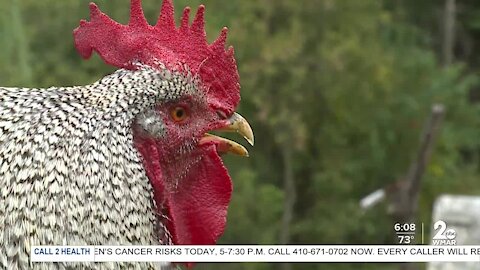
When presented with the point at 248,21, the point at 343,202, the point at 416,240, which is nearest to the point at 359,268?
the point at 416,240

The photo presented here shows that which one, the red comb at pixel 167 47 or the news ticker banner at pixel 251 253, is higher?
the red comb at pixel 167 47

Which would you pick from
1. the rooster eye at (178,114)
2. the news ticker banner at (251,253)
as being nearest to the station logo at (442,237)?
the news ticker banner at (251,253)

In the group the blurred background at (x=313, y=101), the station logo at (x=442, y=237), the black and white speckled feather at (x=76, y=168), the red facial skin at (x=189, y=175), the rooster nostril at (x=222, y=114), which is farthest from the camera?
the blurred background at (x=313, y=101)

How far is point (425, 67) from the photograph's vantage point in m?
3.81

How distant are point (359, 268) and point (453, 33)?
2610 mm

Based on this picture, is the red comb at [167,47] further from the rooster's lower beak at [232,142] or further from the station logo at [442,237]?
the station logo at [442,237]

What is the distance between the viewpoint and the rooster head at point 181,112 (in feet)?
3.94

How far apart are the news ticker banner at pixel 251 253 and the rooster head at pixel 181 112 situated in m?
0.03

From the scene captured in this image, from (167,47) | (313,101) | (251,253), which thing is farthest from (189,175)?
(313,101)

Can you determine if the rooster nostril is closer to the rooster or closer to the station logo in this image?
the rooster

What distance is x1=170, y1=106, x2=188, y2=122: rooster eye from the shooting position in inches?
48.3

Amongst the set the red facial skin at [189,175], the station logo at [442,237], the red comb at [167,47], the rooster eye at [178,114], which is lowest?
the station logo at [442,237]

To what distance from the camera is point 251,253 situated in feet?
5.42

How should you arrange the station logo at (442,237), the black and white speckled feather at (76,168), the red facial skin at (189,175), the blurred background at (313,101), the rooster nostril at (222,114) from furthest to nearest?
the blurred background at (313,101) → the station logo at (442,237) → the rooster nostril at (222,114) → the red facial skin at (189,175) → the black and white speckled feather at (76,168)
